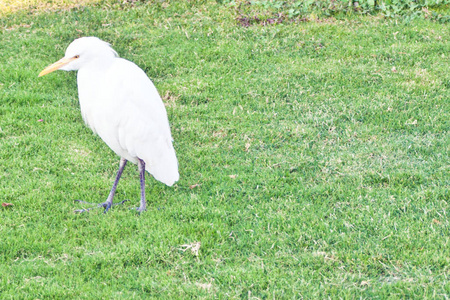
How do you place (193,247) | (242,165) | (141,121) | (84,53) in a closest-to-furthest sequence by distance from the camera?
(193,247)
(84,53)
(141,121)
(242,165)

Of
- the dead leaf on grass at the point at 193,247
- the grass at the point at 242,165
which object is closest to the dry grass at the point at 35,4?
the grass at the point at 242,165

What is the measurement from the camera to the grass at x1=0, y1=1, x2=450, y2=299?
4.36 metres

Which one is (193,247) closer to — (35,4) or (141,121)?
(141,121)

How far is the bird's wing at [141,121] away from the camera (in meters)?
5.16

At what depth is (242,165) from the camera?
6.07 metres

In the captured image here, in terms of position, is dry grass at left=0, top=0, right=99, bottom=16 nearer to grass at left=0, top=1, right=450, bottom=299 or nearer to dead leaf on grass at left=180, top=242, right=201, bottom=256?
grass at left=0, top=1, right=450, bottom=299

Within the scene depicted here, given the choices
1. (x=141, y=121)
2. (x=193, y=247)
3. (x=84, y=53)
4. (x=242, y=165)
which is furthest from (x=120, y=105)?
(x=242, y=165)

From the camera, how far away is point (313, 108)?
717 centimetres

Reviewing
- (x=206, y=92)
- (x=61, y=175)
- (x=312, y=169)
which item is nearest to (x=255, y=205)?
(x=312, y=169)

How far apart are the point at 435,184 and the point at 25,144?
429 centimetres

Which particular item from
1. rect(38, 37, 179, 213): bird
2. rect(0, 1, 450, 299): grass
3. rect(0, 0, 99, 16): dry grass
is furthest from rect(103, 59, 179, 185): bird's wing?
rect(0, 0, 99, 16): dry grass

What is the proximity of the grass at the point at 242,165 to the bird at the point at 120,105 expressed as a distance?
0.42 meters

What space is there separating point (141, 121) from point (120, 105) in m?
0.25

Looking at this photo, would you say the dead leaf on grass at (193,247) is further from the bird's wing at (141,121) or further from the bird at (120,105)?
the bird's wing at (141,121)
